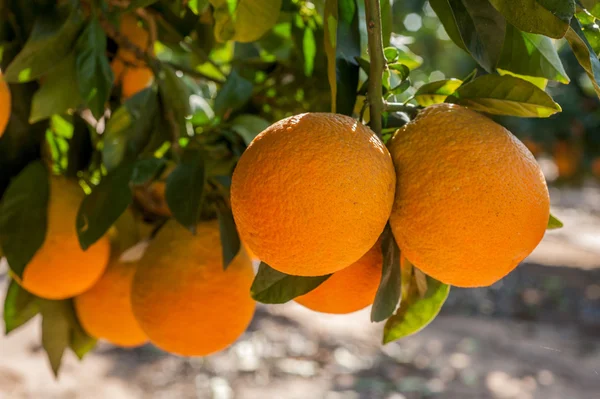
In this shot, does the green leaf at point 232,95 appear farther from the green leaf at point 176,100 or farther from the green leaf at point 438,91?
the green leaf at point 438,91

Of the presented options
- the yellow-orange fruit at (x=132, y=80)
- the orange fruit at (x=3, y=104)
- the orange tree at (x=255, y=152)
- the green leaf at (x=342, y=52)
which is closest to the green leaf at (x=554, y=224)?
the orange tree at (x=255, y=152)

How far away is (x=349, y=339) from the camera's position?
12.3 feet

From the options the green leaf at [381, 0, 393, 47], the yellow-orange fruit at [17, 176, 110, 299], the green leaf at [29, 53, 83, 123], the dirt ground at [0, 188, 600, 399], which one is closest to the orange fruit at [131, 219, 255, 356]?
the yellow-orange fruit at [17, 176, 110, 299]

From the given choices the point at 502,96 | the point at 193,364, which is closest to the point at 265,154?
the point at 502,96

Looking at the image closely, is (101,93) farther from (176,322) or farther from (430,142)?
(430,142)

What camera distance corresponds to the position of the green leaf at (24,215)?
771mm

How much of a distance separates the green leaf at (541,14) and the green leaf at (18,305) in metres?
0.82

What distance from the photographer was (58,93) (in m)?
0.79

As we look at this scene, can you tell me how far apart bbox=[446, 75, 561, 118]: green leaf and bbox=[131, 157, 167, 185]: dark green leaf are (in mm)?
378

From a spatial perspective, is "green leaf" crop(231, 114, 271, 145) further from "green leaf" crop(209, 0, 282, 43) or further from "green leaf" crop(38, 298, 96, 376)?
"green leaf" crop(38, 298, 96, 376)

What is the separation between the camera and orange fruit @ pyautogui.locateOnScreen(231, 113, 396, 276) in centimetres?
44

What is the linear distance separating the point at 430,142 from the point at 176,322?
0.40 m

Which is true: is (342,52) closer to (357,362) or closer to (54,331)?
(54,331)

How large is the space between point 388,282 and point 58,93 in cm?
50
